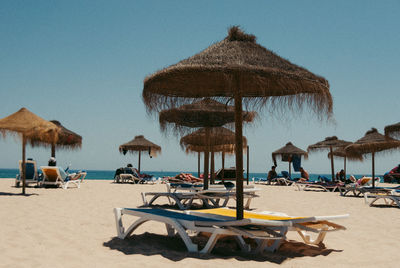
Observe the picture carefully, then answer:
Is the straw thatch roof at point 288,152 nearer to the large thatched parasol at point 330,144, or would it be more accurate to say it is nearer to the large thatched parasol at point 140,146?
the large thatched parasol at point 330,144

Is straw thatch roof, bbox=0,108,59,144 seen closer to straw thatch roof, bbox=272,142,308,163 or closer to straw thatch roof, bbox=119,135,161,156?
straw thatch roof, bbox=119,135,161,156

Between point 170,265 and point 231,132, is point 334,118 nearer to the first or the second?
point 170,265

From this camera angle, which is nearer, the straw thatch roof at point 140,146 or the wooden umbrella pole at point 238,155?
the wooden umbrella pole at point 238,155

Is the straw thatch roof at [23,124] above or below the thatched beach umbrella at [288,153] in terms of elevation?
above

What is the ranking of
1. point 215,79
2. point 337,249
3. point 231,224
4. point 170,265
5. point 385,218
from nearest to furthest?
point 170,265 → point 231,224 → point 337,249 → point 215,79 → point 385,218

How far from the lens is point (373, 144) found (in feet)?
40.1

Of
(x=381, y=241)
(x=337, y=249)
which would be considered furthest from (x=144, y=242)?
(x=381, y=241)

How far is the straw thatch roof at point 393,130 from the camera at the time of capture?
10164 millimetres

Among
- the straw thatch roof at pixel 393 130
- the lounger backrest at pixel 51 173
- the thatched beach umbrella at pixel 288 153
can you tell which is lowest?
the lounger backrest at pixel 51 173

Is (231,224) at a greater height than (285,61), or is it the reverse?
(285,61)

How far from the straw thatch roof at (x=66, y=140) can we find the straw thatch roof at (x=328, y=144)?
38.9ft

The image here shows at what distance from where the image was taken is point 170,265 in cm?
295

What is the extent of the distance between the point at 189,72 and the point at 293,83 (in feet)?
3.65

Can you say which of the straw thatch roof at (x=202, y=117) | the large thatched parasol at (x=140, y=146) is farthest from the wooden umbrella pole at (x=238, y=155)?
the large thatched parasol at (x=140, y=146)
